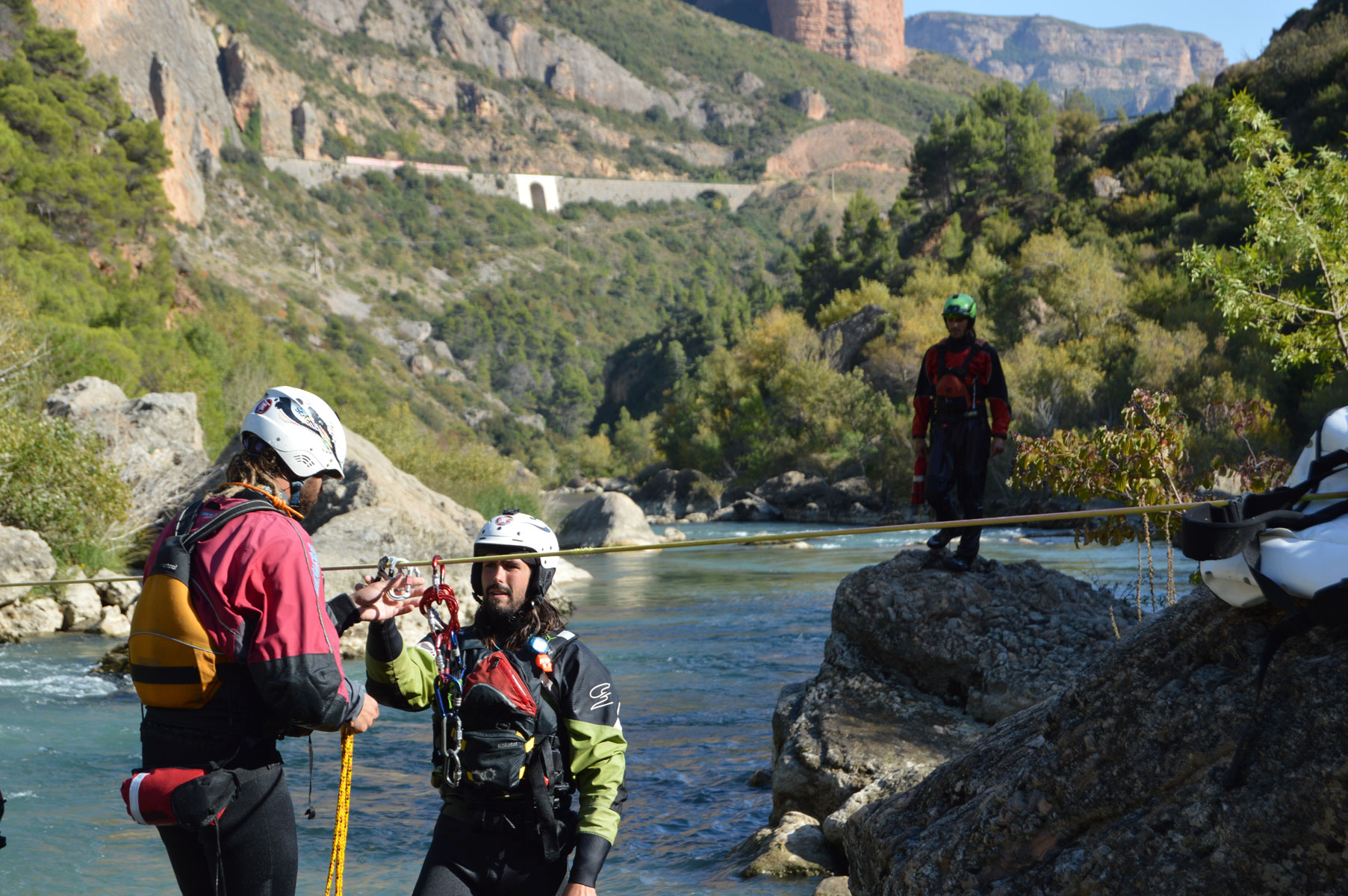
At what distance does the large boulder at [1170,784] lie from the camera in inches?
91.3

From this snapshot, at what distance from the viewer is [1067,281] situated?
159 ft

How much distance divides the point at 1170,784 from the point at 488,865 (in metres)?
2.00

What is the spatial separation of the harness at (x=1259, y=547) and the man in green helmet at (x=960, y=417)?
5268mm

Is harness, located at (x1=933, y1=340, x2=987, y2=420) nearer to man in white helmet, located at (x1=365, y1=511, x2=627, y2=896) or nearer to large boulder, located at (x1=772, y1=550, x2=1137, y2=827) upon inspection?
large boulder, located at (x1=772, y1=550, x2=1137, y2=827)

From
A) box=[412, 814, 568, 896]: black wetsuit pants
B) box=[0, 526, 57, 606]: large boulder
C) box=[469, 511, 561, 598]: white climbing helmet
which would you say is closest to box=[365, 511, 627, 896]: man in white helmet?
box=[412, 814, 568, 896]: black wetsuit pants

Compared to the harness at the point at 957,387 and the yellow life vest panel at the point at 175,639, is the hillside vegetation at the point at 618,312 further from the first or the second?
the yellow life vest panel at the point at 175,639

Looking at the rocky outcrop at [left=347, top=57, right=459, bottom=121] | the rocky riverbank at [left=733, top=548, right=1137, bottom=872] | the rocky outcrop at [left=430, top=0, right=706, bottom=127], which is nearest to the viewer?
the rocky riverbank at [left=733, top=548, right=1137, bottom=872]

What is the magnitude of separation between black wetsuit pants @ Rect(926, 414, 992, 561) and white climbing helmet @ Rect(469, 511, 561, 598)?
16.0 ft

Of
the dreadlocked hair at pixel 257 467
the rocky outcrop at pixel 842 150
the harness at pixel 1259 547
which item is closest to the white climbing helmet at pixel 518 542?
the dreadlocked hair at pixel 257 467

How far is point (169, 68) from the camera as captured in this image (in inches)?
3477

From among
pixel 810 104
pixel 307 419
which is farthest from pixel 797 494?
pixel 810 104

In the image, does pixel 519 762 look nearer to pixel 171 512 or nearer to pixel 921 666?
pixel 921 666

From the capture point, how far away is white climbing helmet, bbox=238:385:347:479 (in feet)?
10.2

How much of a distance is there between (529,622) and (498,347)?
125m
